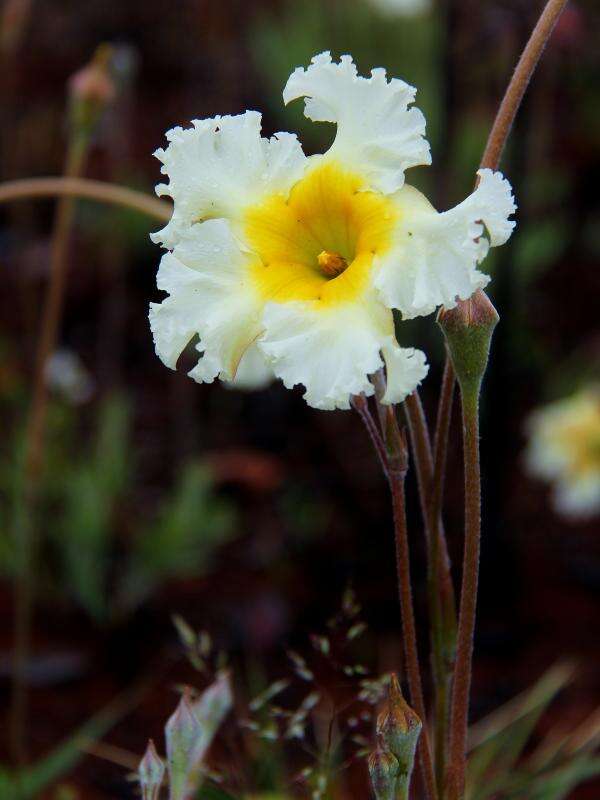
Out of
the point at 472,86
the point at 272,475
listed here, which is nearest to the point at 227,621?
the point at 272,475

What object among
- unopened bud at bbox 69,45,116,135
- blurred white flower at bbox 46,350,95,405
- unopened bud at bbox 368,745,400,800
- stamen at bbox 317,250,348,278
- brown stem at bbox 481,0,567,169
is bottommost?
unopened bud at bbox 368,745,400,800

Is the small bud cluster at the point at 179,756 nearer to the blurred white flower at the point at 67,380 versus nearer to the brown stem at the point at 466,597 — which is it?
the brown stem at the point at 466,597

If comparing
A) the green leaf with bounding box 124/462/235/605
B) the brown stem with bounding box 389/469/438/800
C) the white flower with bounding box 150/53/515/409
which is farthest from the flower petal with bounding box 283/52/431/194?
the green leaf with bounding box 124/462/235/605

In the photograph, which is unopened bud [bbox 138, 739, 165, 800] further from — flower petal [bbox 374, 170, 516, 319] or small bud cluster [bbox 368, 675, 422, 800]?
flower petal [bbox 374, 170, 516, 319]

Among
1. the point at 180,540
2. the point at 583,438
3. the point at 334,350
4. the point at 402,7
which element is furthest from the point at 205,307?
the point at 402,7

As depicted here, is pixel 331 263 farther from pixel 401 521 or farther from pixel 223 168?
pixel 401 521

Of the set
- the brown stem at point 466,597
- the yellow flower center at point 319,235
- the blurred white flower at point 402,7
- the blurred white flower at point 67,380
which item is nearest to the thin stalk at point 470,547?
the brown stem at point 466,597
